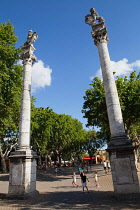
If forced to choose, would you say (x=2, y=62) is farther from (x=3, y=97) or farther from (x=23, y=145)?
Result: (x=23, y=145)

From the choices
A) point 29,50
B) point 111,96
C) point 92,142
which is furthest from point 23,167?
point 92,142

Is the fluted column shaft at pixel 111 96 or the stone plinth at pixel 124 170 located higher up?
the fluted column shaft at pixel 111 96

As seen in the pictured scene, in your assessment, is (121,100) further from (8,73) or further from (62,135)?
(62,135)

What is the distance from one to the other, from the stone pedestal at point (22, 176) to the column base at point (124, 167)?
18.0 feet

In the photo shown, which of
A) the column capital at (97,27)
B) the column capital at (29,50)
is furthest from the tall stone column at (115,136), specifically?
the column capital at (29,50)

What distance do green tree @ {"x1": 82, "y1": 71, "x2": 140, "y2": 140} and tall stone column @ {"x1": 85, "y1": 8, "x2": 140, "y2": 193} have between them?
962 centimetres

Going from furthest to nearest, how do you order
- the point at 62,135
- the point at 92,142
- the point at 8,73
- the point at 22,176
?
1. the point at 92,142
2. the point at 62,135
3. the point at 8,73
4. the point at 22,176

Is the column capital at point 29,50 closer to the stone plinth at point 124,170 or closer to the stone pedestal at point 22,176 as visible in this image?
the stone pedestal at point 22,176

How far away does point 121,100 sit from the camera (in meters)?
20.6

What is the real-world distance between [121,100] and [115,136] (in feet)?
37.6

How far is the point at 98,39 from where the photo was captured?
12.9m

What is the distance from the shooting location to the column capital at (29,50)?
14.2 metres

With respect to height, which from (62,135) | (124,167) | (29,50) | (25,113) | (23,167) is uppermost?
(29,50)

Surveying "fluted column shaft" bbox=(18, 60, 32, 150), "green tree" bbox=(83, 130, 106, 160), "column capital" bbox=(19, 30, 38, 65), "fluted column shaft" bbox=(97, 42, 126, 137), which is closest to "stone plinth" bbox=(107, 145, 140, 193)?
"fluted column shaft" bbox=(97, 42, 126, 137)
